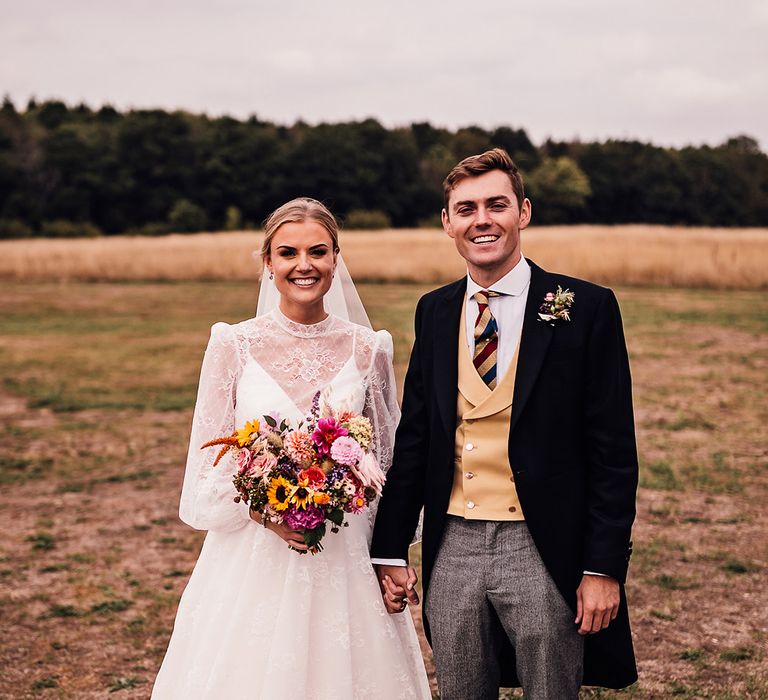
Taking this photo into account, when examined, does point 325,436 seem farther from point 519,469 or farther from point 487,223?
point 487,223

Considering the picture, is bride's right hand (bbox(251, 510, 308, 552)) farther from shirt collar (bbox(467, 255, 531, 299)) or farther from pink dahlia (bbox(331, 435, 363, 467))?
shirt collar (bbox(467, 255, 531, 299))

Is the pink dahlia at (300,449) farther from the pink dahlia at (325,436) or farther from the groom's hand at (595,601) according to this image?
the groom's hand at (595,601)

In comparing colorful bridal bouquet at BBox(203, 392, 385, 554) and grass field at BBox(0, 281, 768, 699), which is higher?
colorful bridal bouquet at BBox(203, 392, 385, 554)

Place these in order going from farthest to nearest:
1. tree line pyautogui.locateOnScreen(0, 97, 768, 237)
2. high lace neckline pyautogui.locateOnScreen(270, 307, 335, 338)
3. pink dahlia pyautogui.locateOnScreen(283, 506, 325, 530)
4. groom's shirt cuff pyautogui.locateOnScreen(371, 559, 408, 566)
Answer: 1. tree line pyautogui.locateOnScreen(0, 97, 768, 237)
2. high lace neckline pyautogui.locateOnScreen(270, 307, 335, 338)
3. groom's shirt cuff pyautogui.locateOnScreen(371, 559, 408, 566)
4. pink dahlia pyautogui.locateOnScreen(283, 506, 325, 530)

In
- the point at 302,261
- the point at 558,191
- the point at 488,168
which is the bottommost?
the point at 302,261

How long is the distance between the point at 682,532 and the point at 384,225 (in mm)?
46728

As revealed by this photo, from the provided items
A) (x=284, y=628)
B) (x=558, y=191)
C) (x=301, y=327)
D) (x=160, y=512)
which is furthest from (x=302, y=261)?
(x=558, y=191)

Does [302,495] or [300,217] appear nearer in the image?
[302,495]

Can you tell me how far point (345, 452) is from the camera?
3.14 m

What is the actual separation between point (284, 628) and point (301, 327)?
49.5 inches

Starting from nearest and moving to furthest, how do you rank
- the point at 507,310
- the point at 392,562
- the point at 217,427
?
the point at 507,310, the point at 392,562, the point at 217,427

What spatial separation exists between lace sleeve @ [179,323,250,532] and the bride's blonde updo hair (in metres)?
0.46

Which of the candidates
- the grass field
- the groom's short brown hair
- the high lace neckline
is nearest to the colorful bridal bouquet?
the high lace neckline

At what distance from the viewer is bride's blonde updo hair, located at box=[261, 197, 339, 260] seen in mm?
3719
